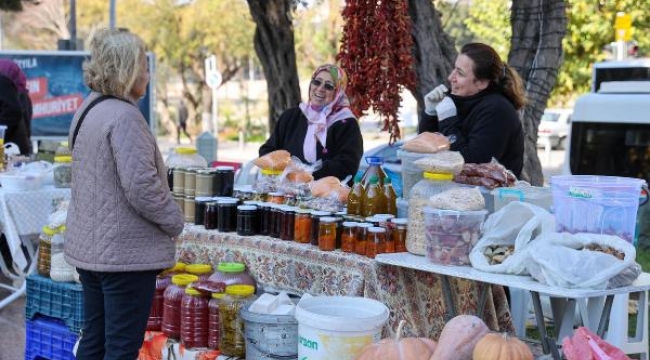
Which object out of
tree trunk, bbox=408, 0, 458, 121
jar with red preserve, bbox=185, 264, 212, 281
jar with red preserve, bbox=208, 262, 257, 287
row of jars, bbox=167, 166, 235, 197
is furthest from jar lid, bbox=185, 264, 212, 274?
tree trunk, bbox=408, 0, 458, 121

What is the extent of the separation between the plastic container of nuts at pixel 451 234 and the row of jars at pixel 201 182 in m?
1.50

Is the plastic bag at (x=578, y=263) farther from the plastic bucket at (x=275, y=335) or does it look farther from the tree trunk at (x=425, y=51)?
the tree trunk at (x=425, y=51)

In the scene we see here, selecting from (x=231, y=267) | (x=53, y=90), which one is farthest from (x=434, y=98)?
(x=53, y=90)

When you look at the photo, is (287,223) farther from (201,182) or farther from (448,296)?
(448,296)

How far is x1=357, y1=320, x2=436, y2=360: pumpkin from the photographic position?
9.67ft

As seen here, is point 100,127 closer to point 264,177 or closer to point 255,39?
point 264,177

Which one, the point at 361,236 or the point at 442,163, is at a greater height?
the point at 442,163

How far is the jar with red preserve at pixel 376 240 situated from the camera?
12.1 feet

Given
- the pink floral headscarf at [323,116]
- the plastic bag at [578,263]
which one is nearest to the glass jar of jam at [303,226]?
the plastic bag at [578,263]

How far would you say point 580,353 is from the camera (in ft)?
9.27

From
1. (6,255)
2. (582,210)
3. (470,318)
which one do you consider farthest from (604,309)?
(6,255)

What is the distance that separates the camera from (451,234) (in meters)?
3.46

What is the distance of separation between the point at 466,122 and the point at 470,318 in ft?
5.71

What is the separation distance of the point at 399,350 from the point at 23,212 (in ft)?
13.2
